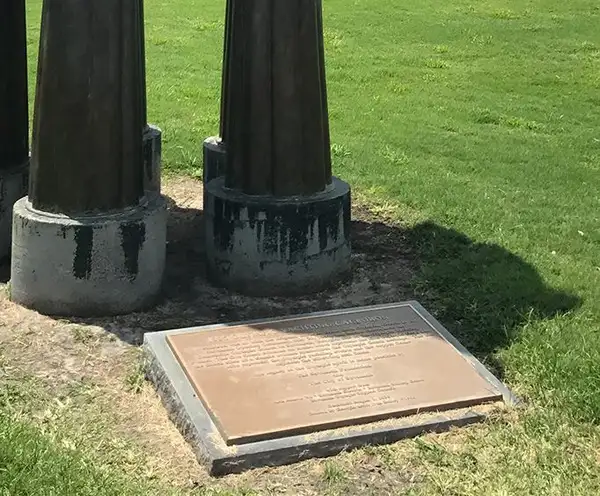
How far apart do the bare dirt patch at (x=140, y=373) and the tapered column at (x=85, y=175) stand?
0.18m

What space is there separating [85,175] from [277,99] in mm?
1142

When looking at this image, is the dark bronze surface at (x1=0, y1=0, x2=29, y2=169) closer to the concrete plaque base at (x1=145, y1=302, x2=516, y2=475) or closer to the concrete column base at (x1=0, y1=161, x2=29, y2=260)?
the concrete column base at (x1=0, y1=161, x2=29, y2=260)

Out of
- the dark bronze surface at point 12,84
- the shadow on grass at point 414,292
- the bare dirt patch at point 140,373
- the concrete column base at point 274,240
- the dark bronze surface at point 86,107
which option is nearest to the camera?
the bare dirt patch at point 140,373

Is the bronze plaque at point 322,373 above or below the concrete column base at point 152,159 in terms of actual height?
below

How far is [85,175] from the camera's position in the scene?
514cm

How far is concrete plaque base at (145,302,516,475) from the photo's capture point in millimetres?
4043

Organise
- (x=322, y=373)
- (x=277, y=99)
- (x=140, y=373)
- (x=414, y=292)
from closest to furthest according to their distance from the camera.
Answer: (x=322, y=373), (x=140, y=373), (x=277, y=99), (x=414, y=292)

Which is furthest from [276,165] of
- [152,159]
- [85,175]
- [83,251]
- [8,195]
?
[152,159]

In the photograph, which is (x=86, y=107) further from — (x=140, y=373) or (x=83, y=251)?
(x=140, y=373)

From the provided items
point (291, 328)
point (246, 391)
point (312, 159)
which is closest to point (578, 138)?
point (312, 159)

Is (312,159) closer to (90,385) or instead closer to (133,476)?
(90,385)

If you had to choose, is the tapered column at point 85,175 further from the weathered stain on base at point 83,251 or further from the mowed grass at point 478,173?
the mowed grass at point 478,173

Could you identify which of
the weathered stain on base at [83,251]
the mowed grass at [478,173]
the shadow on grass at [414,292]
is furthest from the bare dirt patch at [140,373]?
the weathered stain on base at [83,251]

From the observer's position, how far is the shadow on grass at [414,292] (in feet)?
17.2
